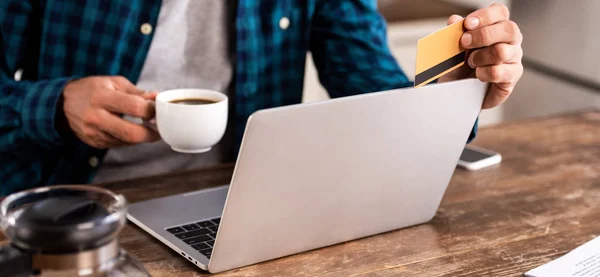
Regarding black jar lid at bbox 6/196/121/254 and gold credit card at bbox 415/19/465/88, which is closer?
black jar lid at bbox 6/196/121/254

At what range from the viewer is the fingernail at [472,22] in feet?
3.68

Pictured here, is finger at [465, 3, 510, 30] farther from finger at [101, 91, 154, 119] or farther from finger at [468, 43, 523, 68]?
finger at [101, 91, 154, 119]

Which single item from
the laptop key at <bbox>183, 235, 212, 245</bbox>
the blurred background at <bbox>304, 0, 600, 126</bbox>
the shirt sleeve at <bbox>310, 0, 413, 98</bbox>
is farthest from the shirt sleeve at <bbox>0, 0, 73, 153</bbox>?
the blurred background at <bbox>304, 0, 600, 126</bbox>

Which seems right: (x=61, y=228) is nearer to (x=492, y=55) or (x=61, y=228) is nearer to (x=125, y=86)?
(x=125, y=86)

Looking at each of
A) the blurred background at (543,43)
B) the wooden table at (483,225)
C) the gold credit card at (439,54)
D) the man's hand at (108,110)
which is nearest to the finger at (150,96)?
the man's hand at (108,110)

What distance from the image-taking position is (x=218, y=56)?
1.65 m

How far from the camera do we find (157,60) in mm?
1592

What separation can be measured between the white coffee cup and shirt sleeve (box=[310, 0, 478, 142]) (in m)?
0.53

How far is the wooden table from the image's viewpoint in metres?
1.05

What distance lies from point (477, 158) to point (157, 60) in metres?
0.66

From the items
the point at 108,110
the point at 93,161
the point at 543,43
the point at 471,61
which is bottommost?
the point at 543,43

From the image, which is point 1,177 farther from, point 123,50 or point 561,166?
point 561,166

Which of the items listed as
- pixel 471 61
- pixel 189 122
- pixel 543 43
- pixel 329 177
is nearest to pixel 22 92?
pixel 189 122

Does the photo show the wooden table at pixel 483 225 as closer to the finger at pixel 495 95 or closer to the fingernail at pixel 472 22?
the finger at pixel 495 95
